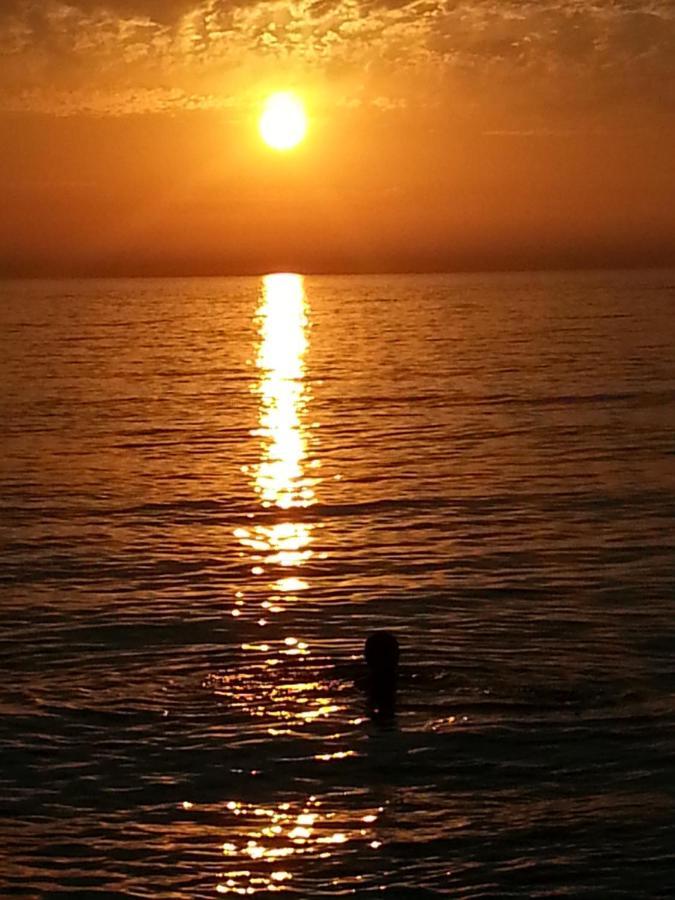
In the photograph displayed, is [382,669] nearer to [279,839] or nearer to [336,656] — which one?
[336,656]

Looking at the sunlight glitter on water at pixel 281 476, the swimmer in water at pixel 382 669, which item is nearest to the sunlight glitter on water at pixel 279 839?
the swimmer in water at pixel 382 669

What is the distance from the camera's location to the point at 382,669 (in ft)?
59.9

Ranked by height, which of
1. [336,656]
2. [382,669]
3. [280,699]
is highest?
[336,656]

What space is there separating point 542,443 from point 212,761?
27.9 metres

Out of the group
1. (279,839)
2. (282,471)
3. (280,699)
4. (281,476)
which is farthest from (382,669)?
(282,471)

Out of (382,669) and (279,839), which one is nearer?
(279,839)

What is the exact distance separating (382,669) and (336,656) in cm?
231

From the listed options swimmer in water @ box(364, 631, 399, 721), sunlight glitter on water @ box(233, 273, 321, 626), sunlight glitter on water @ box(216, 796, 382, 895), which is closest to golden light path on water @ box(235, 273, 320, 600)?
sunlight glitter on water @ box(233, 273, 321, 626)

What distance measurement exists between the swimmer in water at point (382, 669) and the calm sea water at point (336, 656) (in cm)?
24

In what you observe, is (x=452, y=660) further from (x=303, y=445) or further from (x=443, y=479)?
(x=303, y=445)

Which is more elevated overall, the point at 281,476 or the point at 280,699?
the point at 281,476

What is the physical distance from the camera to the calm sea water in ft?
45.9

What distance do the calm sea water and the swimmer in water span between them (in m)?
0.24

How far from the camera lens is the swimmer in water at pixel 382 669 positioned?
18.1m
